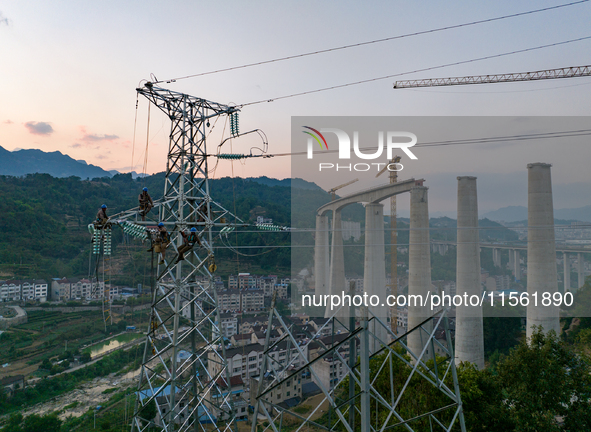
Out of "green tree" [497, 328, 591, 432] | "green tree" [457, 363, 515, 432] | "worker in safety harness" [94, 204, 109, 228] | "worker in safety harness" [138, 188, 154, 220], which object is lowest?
"green tree" [457, 363, 515, 432]

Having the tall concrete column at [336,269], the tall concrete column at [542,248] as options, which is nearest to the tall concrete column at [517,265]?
the tall concrete column at [336,269]

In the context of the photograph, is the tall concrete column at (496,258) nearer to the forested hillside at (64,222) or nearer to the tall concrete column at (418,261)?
the forested hillside at (64,222)

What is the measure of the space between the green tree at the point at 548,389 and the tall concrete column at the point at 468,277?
12.6m

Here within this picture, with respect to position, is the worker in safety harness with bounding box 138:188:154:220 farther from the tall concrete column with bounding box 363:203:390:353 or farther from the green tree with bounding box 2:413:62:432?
the green tree with bounding box 2:413:62:432

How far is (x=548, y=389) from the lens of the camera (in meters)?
12.2

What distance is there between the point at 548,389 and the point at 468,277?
1412 centimetres

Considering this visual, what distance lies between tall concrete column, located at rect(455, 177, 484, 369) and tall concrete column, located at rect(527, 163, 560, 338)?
10.8 feet

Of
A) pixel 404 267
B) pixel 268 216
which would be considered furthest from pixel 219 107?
pixel 404 267

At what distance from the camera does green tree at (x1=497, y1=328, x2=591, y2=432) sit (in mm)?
11593

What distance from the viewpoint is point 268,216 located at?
243 feet

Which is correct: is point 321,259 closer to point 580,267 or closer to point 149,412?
point 149,412

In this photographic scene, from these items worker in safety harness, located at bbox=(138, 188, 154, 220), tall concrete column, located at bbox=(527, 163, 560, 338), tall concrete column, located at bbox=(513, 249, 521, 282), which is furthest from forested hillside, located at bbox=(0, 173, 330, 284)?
worker in safety harness, located at bbox=(138, 188, 154, 220)

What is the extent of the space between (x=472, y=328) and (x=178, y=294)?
23.3 metres

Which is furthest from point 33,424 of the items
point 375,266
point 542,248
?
point 542,248
